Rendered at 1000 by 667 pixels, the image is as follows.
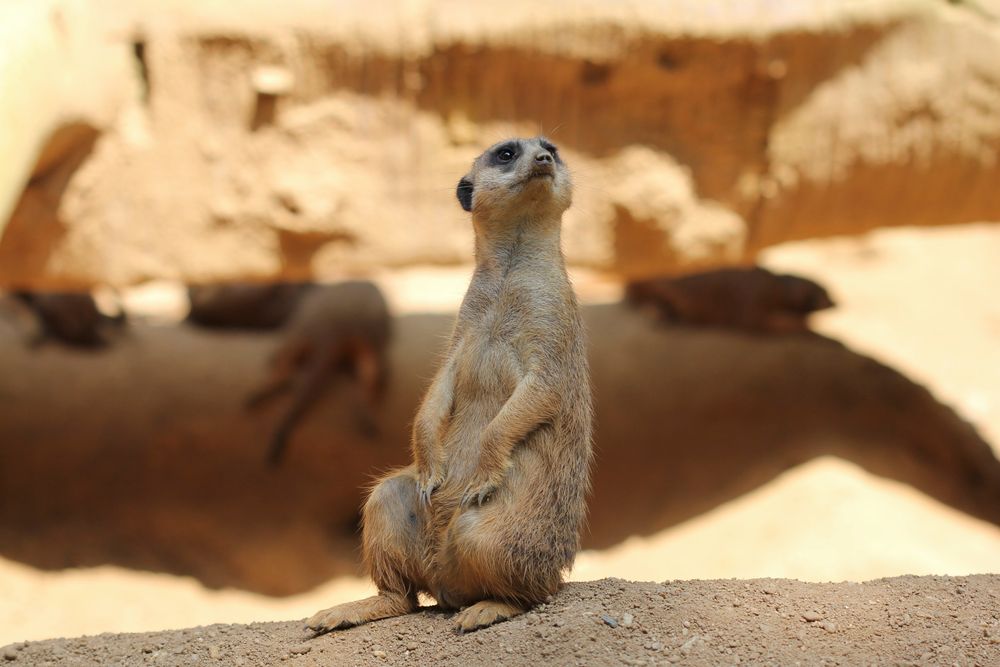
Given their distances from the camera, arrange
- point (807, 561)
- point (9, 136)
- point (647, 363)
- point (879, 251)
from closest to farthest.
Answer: point (9, 136) < point (807, 561) < point (647, 363) < point (879, 251)

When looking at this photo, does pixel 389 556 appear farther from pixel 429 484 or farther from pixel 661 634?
pixel 661 634

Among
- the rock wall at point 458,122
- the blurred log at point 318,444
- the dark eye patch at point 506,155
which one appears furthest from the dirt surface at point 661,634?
the blurred log at point 318,444

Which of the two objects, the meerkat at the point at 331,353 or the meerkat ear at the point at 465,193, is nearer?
the meerkat ear at the point at 465,193

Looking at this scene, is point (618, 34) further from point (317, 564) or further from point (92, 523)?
point (92, 523)

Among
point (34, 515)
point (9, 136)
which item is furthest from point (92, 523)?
point (9, 136)

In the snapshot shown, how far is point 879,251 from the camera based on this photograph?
10.8m

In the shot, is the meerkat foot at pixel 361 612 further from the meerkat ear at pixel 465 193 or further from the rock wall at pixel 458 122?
the rock wall at pixel 458 122

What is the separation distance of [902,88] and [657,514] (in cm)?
307

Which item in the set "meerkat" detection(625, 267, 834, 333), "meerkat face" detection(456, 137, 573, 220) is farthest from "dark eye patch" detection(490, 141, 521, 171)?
"meerkat" detection(625, 267, 834, 333)

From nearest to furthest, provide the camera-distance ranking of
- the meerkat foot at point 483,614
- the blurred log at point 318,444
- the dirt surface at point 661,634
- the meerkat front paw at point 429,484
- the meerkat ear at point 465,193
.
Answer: the dirt surface at point 661,634
the meerkat foot at point 483,614
the meerkat front paw at point 429,484
the meerkat ear at point 465,193
the blurred log at point 318,444

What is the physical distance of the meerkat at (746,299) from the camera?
25.4 feet

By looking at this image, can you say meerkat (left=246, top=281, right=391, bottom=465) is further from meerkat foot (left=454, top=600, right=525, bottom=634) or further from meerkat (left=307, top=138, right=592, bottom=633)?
meerkat foot (left=454, top=600, right=525, bottom=634)

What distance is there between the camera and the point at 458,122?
545 centimetres

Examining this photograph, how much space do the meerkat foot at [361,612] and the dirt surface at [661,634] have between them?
0.03m
